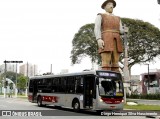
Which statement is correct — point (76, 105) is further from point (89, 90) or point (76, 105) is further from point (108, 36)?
point (108, 36)

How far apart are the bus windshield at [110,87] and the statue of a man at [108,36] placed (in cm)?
490

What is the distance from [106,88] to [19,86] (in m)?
85.9

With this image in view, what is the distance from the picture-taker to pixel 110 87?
23.4 metres

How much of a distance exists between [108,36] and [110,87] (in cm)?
617

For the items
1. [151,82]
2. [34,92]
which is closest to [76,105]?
[34,92]

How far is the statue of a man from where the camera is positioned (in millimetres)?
28453

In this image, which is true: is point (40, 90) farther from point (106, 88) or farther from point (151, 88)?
point (151, 88)

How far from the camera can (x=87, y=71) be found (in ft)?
80.1

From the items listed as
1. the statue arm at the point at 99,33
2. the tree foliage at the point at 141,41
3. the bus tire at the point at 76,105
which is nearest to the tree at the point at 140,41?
the tree foliage at the point at 141,41

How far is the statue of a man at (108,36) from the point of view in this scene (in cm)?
2845

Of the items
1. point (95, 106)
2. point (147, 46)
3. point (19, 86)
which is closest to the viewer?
point (95, 106)

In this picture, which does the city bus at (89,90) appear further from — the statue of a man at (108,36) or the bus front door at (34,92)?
the bus front door at (34,92)

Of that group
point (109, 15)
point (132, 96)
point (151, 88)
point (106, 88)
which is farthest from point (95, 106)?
point (151, 88)

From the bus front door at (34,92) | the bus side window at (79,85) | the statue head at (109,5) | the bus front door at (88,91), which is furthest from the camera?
the bus front door at (34,92)
